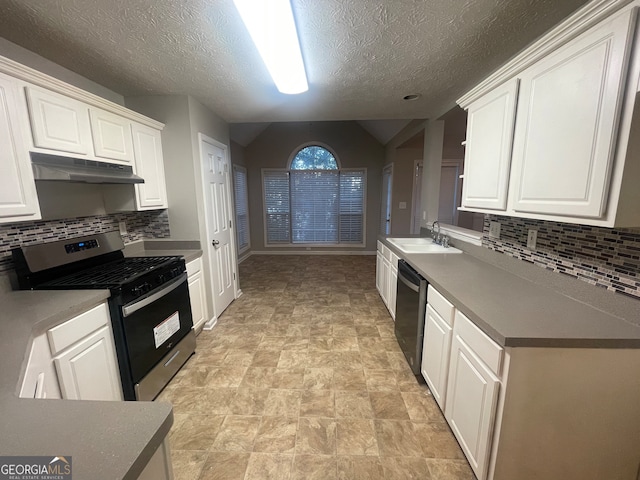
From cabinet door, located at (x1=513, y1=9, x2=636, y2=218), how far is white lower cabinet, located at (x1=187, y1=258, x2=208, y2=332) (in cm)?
264

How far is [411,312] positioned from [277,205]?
4.60 m

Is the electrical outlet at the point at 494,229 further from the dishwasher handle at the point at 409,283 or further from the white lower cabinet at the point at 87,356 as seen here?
the white lower cabinet at the point at 87,356

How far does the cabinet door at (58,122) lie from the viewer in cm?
148

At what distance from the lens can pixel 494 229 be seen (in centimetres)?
205

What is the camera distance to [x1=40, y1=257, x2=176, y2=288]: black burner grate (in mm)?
1591

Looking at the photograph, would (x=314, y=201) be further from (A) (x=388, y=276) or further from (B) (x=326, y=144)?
(A) (x=388, y=276)

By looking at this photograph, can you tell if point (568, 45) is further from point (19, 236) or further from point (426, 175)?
point (19, 236)

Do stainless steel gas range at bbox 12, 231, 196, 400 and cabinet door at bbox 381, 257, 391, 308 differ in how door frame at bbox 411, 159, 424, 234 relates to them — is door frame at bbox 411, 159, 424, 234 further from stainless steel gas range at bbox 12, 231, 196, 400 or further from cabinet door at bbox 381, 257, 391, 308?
stainless steel gas range at bbox 12, 231, 196, 400

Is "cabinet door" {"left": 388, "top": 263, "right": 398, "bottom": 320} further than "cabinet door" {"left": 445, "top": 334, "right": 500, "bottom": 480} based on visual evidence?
Yes

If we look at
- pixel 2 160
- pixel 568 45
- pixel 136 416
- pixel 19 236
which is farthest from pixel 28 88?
pixel 568 45

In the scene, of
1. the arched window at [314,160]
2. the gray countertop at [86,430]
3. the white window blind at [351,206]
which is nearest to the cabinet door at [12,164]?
the gray countertop at [86,430]

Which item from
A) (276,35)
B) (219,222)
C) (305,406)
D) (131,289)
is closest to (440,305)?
(305,406)

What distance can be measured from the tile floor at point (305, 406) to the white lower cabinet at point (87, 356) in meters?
0.48

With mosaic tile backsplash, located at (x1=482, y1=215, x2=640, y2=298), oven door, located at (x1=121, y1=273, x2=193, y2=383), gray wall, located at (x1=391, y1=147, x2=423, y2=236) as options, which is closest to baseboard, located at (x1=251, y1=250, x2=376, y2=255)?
gray wall, located at (x1=391, y1=147, x2=423, y2=236)
